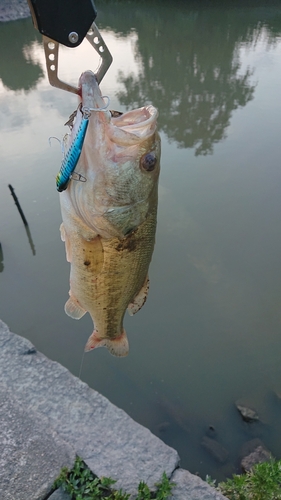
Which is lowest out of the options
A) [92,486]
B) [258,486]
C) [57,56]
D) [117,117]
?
[258,486]

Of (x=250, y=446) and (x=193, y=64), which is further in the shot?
(x=193, y=64)

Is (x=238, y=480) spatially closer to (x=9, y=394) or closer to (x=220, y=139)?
(x=9, y=394)

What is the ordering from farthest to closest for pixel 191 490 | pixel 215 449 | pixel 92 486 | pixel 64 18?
pixel 215 449, pixel 191 490, pixel 92 486, pixel 64 18

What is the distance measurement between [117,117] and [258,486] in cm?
233

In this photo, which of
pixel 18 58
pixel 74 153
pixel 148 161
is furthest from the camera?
pixel 18 58

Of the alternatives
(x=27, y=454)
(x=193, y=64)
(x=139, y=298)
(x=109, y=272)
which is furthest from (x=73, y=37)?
Answer: (x=193, y=64)

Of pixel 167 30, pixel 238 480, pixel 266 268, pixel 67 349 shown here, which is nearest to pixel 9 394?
pixel 67 349

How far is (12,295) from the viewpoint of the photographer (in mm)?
4535

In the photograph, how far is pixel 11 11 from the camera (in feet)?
66.9

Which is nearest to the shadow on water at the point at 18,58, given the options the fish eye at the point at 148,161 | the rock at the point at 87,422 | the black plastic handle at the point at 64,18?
the rock at the point at 87,422

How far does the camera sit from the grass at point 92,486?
2062 mm

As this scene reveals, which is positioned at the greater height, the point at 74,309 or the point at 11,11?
the point at 11,11

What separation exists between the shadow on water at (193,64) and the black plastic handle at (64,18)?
621 cm

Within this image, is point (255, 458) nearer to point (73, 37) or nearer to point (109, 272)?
point (109, 272)
